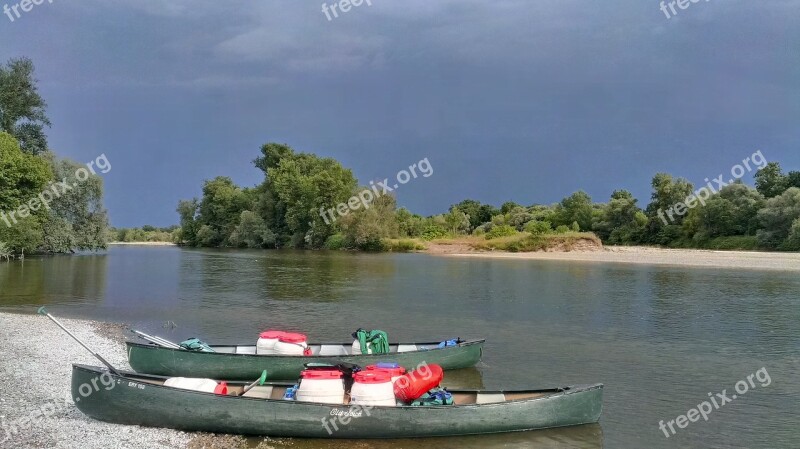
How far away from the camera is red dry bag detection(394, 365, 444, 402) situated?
1104cm

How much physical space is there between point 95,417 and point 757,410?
45.2 ft

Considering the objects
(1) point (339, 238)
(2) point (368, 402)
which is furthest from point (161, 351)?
(1) point (339, 238)

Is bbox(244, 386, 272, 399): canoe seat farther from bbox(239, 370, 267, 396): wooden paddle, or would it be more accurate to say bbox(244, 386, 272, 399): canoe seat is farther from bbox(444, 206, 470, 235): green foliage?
bbox(444, 206, 470, 235): green foliage

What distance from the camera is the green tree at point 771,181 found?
75000mm

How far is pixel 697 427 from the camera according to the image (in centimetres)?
1201

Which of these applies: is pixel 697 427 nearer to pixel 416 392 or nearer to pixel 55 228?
pixel 416 392

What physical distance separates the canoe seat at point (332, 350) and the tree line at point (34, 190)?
142 feet

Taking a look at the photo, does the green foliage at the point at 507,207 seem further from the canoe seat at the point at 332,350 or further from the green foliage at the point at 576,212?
the canoe seat at the point at 332,350

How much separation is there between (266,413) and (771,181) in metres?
84.1

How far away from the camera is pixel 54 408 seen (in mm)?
11422

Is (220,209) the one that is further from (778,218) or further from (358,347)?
(358,347)

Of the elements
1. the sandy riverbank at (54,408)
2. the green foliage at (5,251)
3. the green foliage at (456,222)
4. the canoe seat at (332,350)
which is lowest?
the sandy riverbank at (54,408)

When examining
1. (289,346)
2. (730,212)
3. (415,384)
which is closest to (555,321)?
(289,346)

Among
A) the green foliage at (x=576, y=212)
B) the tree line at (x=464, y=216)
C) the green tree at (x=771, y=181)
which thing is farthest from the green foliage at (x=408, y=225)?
the green tree at (x=771, y=181)
